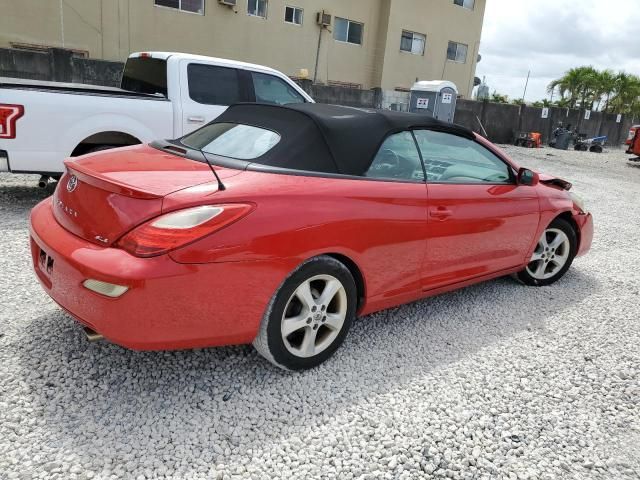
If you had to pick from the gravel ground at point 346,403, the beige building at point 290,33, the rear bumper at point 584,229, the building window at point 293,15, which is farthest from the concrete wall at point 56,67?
the rear bumper at point 584,229

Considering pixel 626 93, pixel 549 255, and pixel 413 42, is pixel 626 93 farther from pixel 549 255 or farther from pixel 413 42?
pixel 549 255

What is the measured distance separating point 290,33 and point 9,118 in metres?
16.7

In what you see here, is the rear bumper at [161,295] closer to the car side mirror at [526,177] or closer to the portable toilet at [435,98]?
the car side mirror at [526,177]

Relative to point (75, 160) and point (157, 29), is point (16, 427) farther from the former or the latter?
point (157, 29)

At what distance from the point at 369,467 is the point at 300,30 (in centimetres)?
2026

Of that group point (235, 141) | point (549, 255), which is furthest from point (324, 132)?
point (549, 255)

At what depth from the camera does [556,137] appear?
23.2m

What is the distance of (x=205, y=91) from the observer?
6.36 metres

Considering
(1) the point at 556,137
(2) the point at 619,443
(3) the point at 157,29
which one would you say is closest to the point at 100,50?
(3) the point at 157,29

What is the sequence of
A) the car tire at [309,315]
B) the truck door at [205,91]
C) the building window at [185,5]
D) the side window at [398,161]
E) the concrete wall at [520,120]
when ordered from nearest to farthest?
the car tire at [309,315], the side window at [398,161], the truck door at [205,91], the building window at [185,5], the concrete wall at [520,120]

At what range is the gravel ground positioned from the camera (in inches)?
87.1

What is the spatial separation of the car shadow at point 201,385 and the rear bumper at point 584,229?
144cm

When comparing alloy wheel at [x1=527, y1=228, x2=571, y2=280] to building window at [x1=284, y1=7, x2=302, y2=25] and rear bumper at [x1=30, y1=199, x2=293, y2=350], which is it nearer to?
rear bumper at [x1=30, y1=199, x2=293, y2=350]

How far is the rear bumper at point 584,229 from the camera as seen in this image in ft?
15.1
